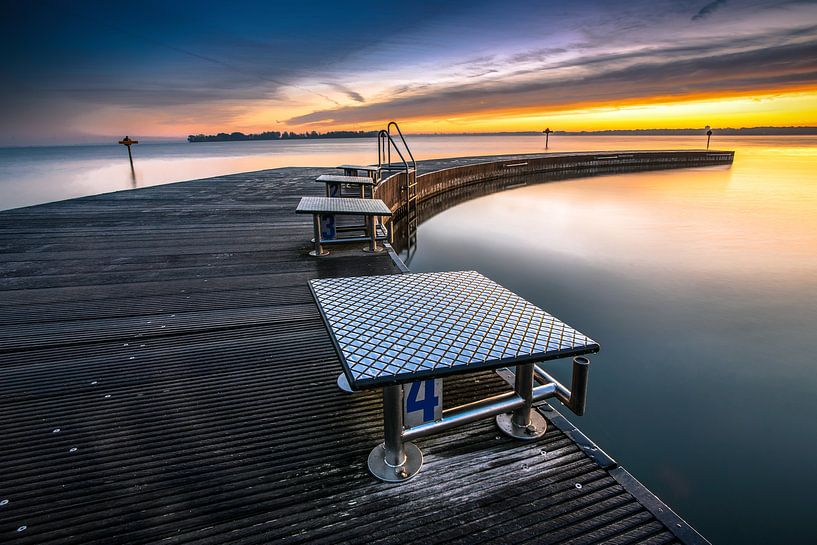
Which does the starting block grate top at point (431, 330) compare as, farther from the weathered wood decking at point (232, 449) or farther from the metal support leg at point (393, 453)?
the weathered wood decking at point (232, 449)

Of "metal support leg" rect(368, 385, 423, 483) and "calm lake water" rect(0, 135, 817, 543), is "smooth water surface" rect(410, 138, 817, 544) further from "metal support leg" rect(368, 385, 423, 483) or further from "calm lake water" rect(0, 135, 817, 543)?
"metal support leg" rect(368, 385, 423, 483)

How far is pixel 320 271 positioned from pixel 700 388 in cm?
503

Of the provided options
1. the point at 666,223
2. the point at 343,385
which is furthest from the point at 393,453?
the point at 666,223

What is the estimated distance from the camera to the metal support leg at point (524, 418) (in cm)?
219

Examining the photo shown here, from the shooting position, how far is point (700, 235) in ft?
47.9

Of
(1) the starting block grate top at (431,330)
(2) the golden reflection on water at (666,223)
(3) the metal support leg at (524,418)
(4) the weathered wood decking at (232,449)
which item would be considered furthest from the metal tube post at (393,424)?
(2) the golden reflection on water at (666,223)

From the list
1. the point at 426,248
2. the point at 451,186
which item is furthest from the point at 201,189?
the point at 451,186

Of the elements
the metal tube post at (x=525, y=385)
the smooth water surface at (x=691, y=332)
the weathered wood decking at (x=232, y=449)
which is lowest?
the smooth water surface at (x=691, y=332)

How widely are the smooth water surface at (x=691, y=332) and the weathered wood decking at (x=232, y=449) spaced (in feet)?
7.75

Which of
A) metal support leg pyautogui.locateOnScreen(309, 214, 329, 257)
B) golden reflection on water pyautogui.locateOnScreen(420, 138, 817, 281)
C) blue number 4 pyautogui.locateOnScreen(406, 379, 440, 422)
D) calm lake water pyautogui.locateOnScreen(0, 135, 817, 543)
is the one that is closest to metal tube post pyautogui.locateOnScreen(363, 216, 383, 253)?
metal support leg pyautogui.locateOnScreen(309, 214, 329, 257)

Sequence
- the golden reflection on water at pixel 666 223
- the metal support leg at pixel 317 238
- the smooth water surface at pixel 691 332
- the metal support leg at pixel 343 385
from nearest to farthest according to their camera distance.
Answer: the metal support leg at pixel 343 385, the smooth water surface at pixel 691 332, the metal support leg at pixel 317 238, the golden reflection on water at pixel 666 223

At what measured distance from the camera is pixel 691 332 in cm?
689

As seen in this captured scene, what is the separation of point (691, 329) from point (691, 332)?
16 cm

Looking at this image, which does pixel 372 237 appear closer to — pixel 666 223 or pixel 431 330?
pixel 431 330
